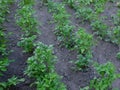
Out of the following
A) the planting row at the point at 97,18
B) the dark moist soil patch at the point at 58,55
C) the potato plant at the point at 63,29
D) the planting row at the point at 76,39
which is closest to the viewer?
the dark moist soil patch at the point at 58,55

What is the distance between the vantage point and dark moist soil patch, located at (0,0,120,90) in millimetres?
5096

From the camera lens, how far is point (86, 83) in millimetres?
5078

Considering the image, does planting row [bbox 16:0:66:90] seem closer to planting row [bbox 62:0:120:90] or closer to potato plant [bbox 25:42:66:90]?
potato plant [bbox 25:42:66:90]

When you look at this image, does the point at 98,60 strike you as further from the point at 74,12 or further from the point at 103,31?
the point at 74,12

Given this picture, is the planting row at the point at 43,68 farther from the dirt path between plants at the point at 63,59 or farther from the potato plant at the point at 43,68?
the dirt path between plants at the point at 63,59

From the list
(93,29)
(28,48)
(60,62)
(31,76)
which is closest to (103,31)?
(93,29)

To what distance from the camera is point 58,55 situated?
5.83 metres

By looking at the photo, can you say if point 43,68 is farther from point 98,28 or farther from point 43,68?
point 98,28

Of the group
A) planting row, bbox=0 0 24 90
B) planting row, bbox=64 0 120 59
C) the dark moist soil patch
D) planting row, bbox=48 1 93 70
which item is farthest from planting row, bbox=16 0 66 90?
planting row, bbox=64 0 120 59

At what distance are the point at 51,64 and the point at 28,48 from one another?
940 mm

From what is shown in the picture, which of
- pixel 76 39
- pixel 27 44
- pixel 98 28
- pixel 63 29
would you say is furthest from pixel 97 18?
pixel 27 44

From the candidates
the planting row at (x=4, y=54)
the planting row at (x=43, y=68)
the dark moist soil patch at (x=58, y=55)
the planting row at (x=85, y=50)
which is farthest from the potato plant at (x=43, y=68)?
the planting row at (x=85, y=50)

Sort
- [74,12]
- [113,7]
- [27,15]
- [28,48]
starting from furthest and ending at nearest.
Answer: [113,7] → [74,12] → [27,15] → [28,48]

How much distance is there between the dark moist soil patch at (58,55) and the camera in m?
5.10
